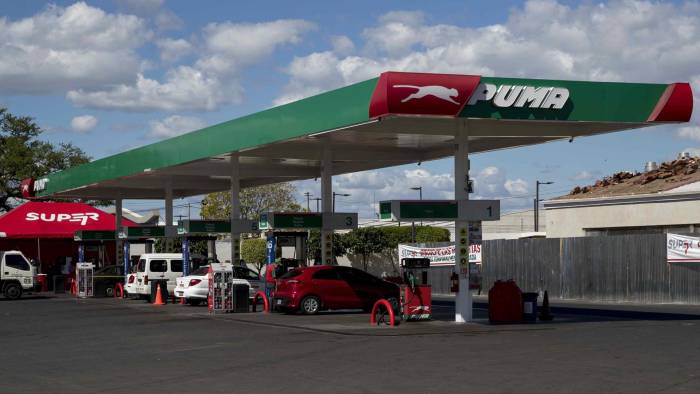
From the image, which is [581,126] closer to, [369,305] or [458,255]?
[458,255]

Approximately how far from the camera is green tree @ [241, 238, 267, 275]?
66688mm

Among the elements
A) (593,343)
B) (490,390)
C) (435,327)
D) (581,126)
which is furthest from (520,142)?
(490,390)

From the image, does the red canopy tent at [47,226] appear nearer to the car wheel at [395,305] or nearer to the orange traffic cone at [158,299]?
the orange traffic cone at [158,299]

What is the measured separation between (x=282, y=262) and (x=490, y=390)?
2079cm

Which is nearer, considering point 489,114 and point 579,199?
point 489,114

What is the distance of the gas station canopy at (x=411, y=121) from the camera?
21688 millimetres

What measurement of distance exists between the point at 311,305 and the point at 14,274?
1938cm

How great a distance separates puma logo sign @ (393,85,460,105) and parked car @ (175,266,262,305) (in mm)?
13417

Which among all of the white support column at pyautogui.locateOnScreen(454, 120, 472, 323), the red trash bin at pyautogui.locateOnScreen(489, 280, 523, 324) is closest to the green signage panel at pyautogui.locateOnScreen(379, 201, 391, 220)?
the white support column at pyautogui.locateOnScreen(454, 120, 472, 323)

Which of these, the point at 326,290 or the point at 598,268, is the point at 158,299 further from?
the point at 598,268

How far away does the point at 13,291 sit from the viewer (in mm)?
42344

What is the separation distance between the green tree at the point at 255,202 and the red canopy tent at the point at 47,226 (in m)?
21.6

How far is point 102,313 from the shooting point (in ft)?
101

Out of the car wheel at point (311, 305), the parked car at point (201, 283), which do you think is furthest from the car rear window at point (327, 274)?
the parked car at point (201, 283)
